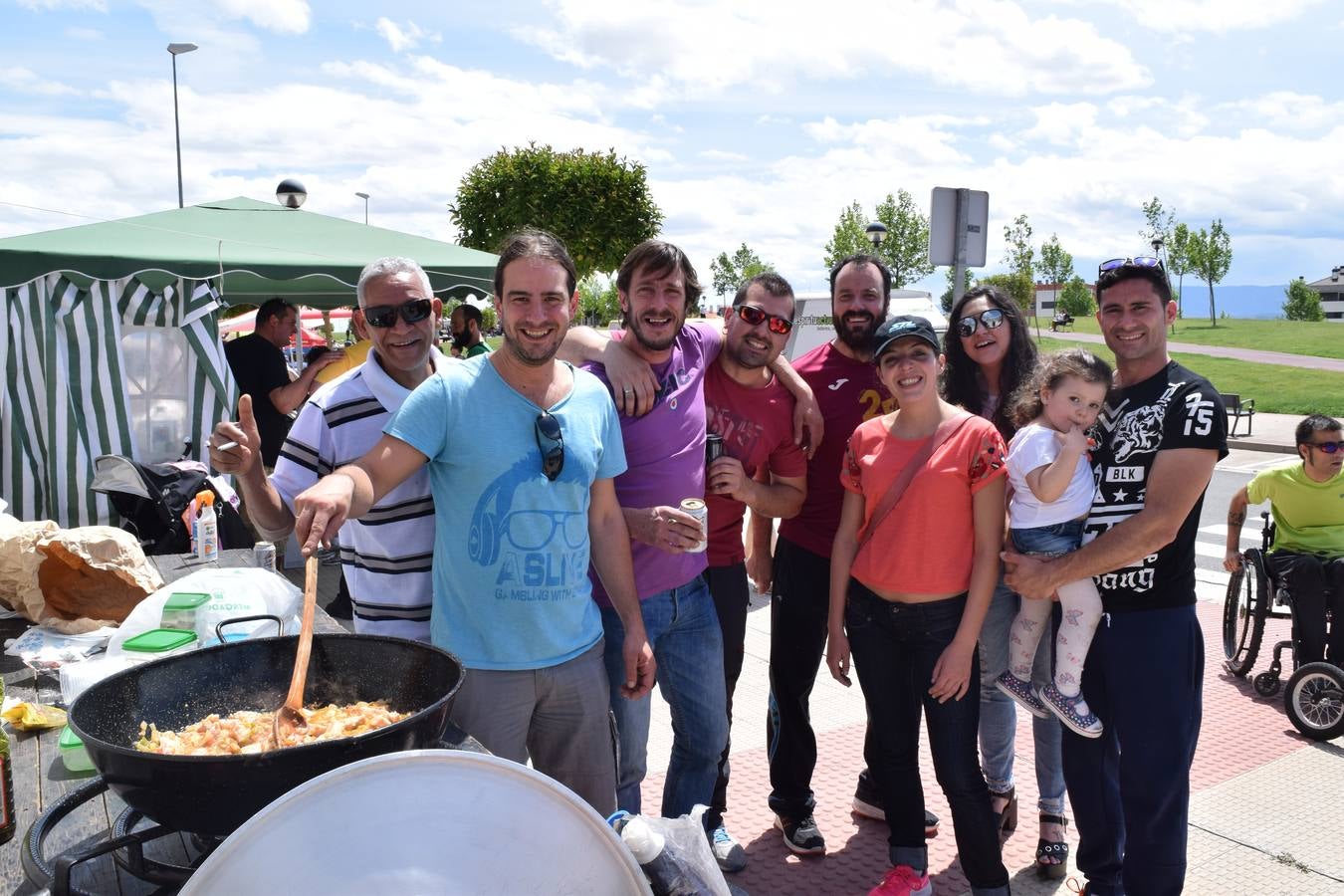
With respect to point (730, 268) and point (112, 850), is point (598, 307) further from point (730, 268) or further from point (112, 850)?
point (112, 850)

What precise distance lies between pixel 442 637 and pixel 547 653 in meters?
0.27

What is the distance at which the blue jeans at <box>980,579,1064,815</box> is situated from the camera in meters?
3.25

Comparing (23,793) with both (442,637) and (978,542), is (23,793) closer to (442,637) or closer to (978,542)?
(442,637)

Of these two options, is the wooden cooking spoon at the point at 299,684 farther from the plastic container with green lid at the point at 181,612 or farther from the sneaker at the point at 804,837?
the sneaker at the point at 804,837

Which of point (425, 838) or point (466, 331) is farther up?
point (466, 331)

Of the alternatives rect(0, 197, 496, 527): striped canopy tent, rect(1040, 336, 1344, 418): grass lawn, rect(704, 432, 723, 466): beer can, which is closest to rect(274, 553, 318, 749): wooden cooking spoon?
rect(704, 432, 723, 466): beer can

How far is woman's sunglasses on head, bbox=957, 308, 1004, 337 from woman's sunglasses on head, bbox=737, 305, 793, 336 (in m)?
0.69

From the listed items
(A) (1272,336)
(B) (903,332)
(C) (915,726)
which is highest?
(A) (1272,336)

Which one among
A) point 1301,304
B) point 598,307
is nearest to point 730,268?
point 598,307

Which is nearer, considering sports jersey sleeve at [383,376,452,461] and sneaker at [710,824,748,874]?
sports jersey sleeve at [383,376,452,461]

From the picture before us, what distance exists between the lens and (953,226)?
6523 mm

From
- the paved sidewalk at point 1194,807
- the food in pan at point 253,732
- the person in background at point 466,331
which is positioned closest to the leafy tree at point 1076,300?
the person in background at point 466,331

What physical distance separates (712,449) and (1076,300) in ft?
245

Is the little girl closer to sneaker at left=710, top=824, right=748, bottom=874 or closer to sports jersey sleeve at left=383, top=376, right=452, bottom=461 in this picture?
sneaker at left=710, top=824, right=748, bottom=874
